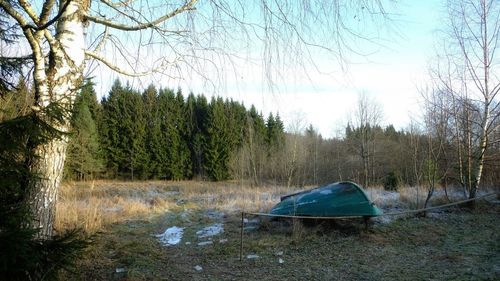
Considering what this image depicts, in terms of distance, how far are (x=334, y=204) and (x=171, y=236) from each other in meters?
3.74

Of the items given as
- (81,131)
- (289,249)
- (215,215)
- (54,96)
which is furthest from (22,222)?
(215,215)

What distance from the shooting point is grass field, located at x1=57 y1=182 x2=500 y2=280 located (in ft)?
18.5

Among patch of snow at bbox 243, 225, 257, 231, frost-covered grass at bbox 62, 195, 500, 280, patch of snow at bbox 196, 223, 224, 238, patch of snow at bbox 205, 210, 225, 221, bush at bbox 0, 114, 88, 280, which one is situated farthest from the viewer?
patch of snow at bbox 205, 210, 225, 221

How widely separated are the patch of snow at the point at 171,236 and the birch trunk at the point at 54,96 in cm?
453

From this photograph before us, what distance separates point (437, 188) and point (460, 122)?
468 cm

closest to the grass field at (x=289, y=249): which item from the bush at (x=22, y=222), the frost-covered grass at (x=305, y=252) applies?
the frost-covered grass at (x=305, y=252)

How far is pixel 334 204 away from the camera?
833 cm

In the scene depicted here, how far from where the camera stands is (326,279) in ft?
18.1

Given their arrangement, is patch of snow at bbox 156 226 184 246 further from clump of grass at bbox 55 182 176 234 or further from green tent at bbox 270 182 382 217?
green tent at bbox 270 182 382 217

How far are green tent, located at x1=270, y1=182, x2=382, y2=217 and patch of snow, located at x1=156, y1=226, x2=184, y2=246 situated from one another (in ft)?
7.90

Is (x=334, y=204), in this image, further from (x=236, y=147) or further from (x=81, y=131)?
(x=236, y=147)

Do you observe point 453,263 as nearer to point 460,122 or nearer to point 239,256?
point 239,256

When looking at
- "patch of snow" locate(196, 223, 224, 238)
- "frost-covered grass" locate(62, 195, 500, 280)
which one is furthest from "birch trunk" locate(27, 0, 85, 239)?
"patch of snow" locate(196, 223, 224, 238)

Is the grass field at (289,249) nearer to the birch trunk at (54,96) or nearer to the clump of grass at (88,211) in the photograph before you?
the clump of grass at (88,211)
